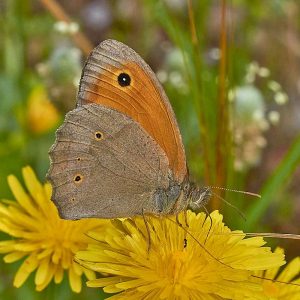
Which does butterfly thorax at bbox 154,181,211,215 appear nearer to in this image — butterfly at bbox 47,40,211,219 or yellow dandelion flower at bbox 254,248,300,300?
butterfly at bbox 47,40,211,219

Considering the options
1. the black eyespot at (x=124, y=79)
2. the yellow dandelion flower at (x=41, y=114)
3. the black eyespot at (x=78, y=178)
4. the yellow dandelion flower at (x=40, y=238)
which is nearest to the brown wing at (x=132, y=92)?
the black eyespot at (x=124, y=79)

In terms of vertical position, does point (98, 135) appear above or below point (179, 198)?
above

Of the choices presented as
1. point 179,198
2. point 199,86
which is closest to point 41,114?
point 199,86

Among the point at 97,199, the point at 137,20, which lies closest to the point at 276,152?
the point at 137,20

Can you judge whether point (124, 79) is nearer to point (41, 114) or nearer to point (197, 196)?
point (197, 196)

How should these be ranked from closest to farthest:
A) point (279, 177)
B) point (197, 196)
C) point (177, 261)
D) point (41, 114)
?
point (177, 261) < point (197, 196) < point (279, 177) < point (41, 114)

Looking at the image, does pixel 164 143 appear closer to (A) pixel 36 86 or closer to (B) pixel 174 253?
(B) pixel 174 253
